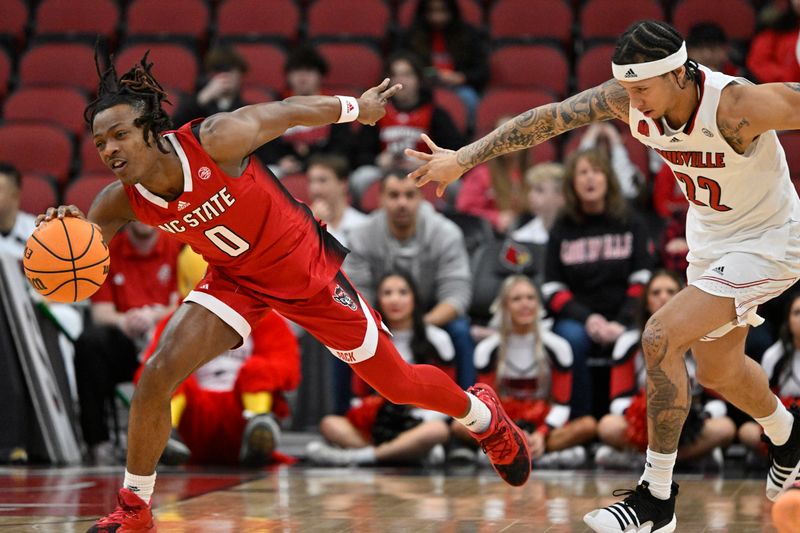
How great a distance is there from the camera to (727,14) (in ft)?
33.1

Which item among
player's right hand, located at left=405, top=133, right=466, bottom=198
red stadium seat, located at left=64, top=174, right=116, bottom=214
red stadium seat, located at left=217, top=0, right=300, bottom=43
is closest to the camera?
player's right hand, located at left=405, top=133, right=466, bottom=198

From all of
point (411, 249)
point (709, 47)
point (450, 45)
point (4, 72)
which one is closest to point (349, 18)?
point (450, 45)

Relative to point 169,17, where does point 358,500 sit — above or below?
below

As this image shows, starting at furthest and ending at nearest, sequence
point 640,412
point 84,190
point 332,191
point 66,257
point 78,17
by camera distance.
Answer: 1. point 78,17
2. point 84,190
3. point 332,191
4. point 640,412
5. point 66,257

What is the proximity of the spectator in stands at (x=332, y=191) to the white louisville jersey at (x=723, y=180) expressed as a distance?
370 centimetres

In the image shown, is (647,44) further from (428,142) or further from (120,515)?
(120,515)

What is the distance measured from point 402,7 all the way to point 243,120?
6.59m

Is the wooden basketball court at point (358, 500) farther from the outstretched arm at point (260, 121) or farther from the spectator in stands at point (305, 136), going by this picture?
the spectator in stands at point (305, 136)

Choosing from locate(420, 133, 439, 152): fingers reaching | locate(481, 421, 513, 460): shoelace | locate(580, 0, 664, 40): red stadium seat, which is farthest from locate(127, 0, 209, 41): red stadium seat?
locate(481, 421, 513, 460): shoelace

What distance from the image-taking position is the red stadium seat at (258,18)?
35.4 ft

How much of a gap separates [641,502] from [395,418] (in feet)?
9.22

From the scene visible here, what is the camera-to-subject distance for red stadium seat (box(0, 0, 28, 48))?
11070mm

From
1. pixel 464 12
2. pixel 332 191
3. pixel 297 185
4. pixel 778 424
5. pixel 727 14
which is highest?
pixel 464 12

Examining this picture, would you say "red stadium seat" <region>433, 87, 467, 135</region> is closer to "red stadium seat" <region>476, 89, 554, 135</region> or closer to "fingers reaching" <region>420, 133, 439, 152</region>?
"red stadium seat" <region>476, 89, 554, 135</region>
